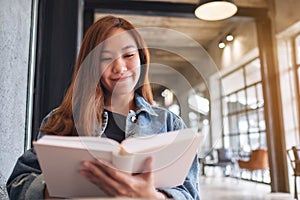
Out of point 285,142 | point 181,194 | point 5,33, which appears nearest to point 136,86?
point 181,194

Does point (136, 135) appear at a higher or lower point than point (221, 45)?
lower

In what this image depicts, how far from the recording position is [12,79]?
1.24 m

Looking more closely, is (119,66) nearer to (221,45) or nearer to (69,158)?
(69,158)

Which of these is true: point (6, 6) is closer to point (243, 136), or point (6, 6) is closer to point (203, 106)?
point (203, 106)

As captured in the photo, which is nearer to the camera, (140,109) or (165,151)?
(165,151)

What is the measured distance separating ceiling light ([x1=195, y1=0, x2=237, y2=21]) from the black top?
279cm

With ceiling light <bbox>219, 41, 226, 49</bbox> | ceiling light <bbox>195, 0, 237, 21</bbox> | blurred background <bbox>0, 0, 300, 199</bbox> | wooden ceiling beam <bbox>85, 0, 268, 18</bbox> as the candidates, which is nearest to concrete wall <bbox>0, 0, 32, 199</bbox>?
blurred background <bbox>0, 0, 300, 199</bbox>

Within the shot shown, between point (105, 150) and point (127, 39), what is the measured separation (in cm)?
37

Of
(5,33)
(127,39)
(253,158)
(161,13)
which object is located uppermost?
(161,13)

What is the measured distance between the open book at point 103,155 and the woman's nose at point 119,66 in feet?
0.77

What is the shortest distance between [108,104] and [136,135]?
5.1 inches

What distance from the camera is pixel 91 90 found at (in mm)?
792

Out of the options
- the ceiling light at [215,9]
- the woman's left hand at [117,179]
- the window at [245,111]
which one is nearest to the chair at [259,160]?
the window at [245,111]

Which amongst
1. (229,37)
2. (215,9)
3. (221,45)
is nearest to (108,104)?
(215,9)
